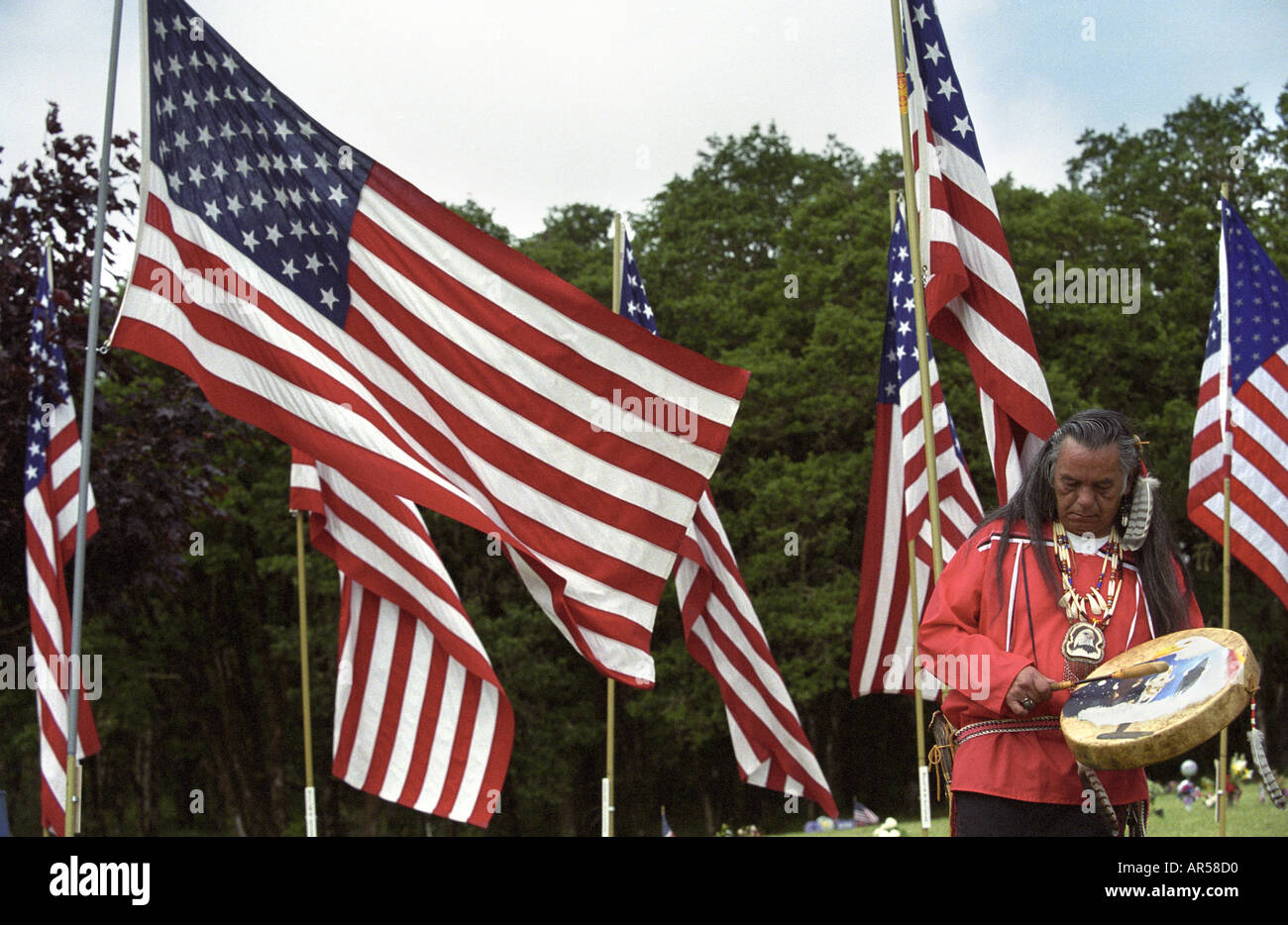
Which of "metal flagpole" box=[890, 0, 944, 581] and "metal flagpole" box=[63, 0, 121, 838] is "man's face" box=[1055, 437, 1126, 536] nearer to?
"metal flagpole" box=[890, 0, 944, 581]

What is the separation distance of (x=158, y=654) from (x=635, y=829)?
11.1 m

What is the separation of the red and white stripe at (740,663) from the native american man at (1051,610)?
7739mm

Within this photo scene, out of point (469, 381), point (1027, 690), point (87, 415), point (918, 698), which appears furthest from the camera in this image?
point (918, 698)

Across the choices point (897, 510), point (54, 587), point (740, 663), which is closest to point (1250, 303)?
point (897, 510)

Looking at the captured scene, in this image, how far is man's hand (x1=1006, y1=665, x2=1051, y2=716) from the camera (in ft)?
12.5

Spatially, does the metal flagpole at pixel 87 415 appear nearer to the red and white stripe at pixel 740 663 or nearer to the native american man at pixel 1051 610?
the native american man at pixel 1051 610

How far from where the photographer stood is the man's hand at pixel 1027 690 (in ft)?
12.5

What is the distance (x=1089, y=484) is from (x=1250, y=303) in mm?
8363

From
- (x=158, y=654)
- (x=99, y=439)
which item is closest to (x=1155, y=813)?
(x=99, y=439)

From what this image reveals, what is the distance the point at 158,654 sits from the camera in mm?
31984

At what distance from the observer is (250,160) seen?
6.06 m

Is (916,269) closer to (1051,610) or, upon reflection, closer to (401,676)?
(1051,610)

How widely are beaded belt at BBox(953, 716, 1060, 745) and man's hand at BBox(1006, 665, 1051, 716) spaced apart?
0.59ft
